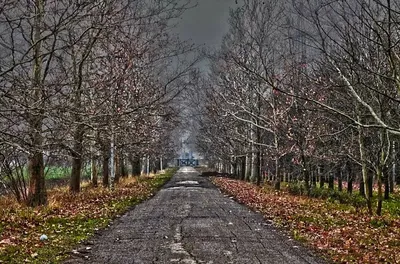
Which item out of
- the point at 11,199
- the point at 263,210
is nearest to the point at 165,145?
the point at 11,199

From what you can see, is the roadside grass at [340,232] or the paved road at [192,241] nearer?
the paved road at [192,241]

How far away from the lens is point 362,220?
14172 mm

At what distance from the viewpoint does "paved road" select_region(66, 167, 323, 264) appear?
27.3 feet

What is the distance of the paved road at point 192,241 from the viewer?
834 cm

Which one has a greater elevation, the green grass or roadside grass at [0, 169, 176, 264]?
the green grass

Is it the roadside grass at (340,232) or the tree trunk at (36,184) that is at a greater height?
the tree trunk at (36,184)

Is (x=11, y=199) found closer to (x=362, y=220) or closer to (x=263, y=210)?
(x=263, y=210)

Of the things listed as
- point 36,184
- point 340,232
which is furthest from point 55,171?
point 340,232

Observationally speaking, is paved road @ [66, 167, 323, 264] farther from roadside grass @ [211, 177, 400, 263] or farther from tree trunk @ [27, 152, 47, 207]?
tree trunk @ [27, 152, 47, 207]

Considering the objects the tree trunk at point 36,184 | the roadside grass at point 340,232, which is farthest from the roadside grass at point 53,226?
the roadside grass at point 340,232

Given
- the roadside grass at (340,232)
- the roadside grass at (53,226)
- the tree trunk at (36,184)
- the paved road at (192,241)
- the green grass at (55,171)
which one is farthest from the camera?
the green grass at (55,171)

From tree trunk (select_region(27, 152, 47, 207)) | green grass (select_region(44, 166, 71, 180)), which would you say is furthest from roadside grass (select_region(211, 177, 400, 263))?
green grass (select_region(44, 166, 71, 180))

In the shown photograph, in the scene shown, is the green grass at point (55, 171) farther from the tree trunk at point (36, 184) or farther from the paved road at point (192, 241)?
the paved road at point (192, 241)

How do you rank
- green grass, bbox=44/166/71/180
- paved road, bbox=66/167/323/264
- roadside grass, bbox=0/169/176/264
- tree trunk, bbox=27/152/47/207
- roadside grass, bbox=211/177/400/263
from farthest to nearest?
green grass, bbox=44/166/71/180 → tree trunk, bbox=27/152/47/207 → roadside grass, bbox=211/177/400/263 → roadside grass, bbox=0/169/176/264 → paved road, bbox=66/167/323/264
